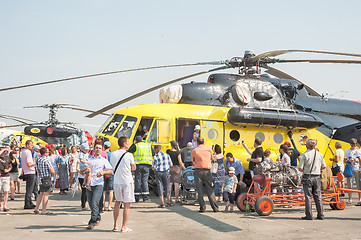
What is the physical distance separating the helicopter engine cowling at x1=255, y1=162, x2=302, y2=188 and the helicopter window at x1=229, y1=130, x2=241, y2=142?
11.4ft

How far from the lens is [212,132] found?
42.7 ft

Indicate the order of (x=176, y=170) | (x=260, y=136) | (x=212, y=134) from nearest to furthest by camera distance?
(x=176, y=170) < (x=212, y=134) < (x=260, y=136)

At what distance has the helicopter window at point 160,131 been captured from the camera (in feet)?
41.0

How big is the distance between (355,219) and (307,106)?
6.56m

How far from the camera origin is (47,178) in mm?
9266

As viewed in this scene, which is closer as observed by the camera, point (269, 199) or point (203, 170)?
point (269, 199)

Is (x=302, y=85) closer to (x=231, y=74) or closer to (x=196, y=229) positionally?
(x=231, y=74)

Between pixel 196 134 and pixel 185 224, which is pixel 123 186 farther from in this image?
pixel 196 134

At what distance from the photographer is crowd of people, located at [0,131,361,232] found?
7.55m

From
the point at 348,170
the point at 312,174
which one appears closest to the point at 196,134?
the point at 348,170

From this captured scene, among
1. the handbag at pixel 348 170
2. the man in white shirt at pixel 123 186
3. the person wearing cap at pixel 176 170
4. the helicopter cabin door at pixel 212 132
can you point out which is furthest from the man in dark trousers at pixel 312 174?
the helicopter cabin door at pixel 212 132

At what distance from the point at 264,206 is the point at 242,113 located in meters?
4.25

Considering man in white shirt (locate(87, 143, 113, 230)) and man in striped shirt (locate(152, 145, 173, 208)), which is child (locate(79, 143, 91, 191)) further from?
man in striped shirt (locate(152, 145, 173, 208))

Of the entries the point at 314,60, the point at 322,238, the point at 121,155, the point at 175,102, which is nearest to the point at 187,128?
the point at 175,102
